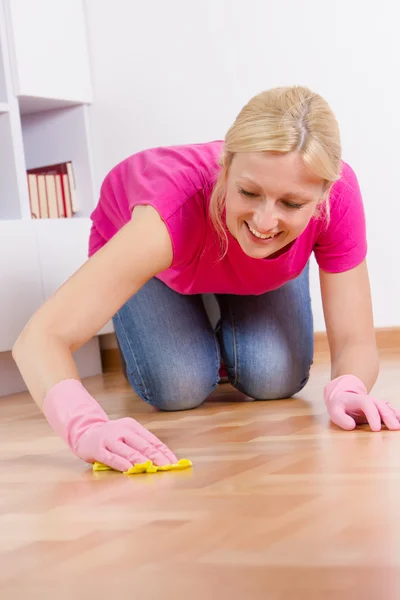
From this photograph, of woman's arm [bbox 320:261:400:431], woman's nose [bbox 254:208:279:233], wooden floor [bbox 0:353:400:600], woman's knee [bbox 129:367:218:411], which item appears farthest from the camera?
woman's knee [bbox 129:367:218:411]

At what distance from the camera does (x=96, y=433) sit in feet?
4.84

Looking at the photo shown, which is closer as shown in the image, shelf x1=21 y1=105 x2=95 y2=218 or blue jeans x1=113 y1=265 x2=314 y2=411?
blue jeans x1=113 y1=265 x2=314 y2=411

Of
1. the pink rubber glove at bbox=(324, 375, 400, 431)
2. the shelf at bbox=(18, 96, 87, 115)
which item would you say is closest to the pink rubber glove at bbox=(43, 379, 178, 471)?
the pink rubber glove at bbox=(324, 375, 400, 431)

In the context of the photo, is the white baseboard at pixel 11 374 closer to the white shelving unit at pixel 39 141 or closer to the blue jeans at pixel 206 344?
the white shelving unit at pixel 39 141

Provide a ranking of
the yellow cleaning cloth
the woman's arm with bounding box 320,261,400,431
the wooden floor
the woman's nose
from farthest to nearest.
A: 1. the woman's arm with bounding box 320,261,400,431
2. the woman's nose
3. the yellow cleaning cloth
4. the wooden floor

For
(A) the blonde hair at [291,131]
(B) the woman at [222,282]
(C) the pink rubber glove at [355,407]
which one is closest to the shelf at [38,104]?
(B) the woman at [222,282]

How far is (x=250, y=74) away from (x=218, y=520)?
92.6 inches

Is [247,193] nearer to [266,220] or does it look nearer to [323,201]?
[266,220]

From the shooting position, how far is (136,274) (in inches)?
64.6

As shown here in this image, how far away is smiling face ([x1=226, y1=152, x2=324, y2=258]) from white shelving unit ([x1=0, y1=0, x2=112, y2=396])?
4.82 ft

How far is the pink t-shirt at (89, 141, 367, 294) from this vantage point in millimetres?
1747

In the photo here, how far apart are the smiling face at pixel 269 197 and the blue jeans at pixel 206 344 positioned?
61 cm

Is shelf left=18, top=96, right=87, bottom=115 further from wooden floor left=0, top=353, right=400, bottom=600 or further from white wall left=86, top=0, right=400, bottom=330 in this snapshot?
wooden floor left=0, top=353, right=400, bottom=600

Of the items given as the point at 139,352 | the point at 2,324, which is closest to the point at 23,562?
the point at 139,352
